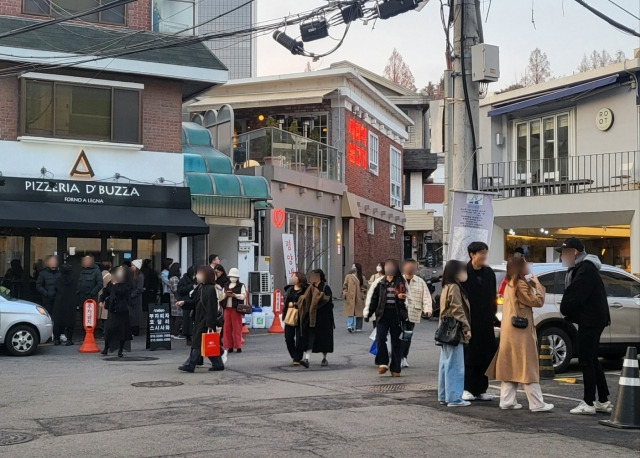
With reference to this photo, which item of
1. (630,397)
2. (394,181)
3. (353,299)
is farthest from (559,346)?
(394,181)

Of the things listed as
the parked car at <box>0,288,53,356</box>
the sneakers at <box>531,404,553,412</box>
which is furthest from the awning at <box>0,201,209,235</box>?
the sneakers at <box>531,404,553,412</box>

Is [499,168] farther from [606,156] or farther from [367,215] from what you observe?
[367,215]

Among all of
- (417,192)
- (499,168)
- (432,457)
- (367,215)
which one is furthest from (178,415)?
(417,192)

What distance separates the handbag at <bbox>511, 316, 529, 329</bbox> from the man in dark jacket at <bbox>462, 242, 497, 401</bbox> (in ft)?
2.43

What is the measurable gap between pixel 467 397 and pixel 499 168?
15.5 meters

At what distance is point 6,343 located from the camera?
55.2ft

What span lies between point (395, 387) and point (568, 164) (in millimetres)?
13742

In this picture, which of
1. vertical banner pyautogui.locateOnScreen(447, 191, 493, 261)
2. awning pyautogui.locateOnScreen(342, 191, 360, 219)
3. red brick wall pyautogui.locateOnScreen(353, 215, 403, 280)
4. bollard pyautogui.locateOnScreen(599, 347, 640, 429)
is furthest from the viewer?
red brick wall pyautogui.locateOnScreen(353, 215, 403, 280)

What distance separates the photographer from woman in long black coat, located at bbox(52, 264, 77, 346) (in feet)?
Answer: 61.7

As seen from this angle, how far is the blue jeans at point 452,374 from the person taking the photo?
420 inches

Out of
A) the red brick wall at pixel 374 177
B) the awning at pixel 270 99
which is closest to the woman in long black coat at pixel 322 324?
the awning at pixel 270 99

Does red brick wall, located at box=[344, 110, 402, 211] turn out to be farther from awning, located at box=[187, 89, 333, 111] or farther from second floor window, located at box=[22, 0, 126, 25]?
second floor window, located at box=[22, 0, 126, 25]

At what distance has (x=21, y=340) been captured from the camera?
1692cm

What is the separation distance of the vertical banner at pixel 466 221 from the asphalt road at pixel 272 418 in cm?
199
